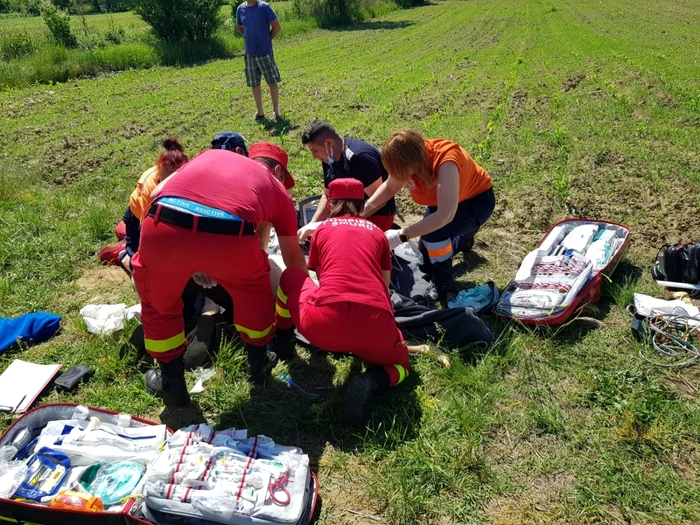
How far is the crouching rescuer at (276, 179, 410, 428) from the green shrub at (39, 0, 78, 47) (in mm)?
17348

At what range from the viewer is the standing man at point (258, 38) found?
8.75 m

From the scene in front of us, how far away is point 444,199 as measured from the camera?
3.74 meters

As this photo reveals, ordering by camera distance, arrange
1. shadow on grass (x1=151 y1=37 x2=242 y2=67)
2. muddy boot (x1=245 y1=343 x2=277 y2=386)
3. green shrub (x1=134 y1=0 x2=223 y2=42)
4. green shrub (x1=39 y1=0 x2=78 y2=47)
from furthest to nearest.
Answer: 1. green shrub (x1=134 y1=0 x2=223 y2=42)
2. shadow on grass (x1=151 y1=37 x2=242 y2=67)
3. green shrub (x1=39 y1=0 x2=78 y2=47)
4. muddy boot (x1=245 y1=343 x2=277 y2=386)

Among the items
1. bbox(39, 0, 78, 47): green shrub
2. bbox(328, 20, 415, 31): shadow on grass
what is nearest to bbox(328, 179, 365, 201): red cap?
bbox(39, 0, 78, 47): green shrub

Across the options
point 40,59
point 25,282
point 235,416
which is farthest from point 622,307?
point 40,59

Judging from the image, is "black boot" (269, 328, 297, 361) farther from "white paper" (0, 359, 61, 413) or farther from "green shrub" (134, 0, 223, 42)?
"green shrub" (134, 0, 223, 42)

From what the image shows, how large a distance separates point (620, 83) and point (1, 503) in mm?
12033

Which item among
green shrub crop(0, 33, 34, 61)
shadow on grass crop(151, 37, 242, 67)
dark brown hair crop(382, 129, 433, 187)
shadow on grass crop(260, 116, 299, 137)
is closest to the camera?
dark brown hair crop(382, 129, 433, 187)

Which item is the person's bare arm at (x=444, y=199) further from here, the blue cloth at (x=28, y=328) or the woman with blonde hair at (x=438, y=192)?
the blue cloth at (x=28, y=328)

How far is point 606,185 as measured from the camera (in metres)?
5.95

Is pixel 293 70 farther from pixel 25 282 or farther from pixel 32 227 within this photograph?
pixel 25 282

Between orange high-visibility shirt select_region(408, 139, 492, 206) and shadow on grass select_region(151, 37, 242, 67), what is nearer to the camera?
orange high-visibility shirt select_region(408, 139, 492, 206)

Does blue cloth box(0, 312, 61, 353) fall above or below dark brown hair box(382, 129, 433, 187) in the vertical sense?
below

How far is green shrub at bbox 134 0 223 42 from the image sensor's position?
18.1 m
